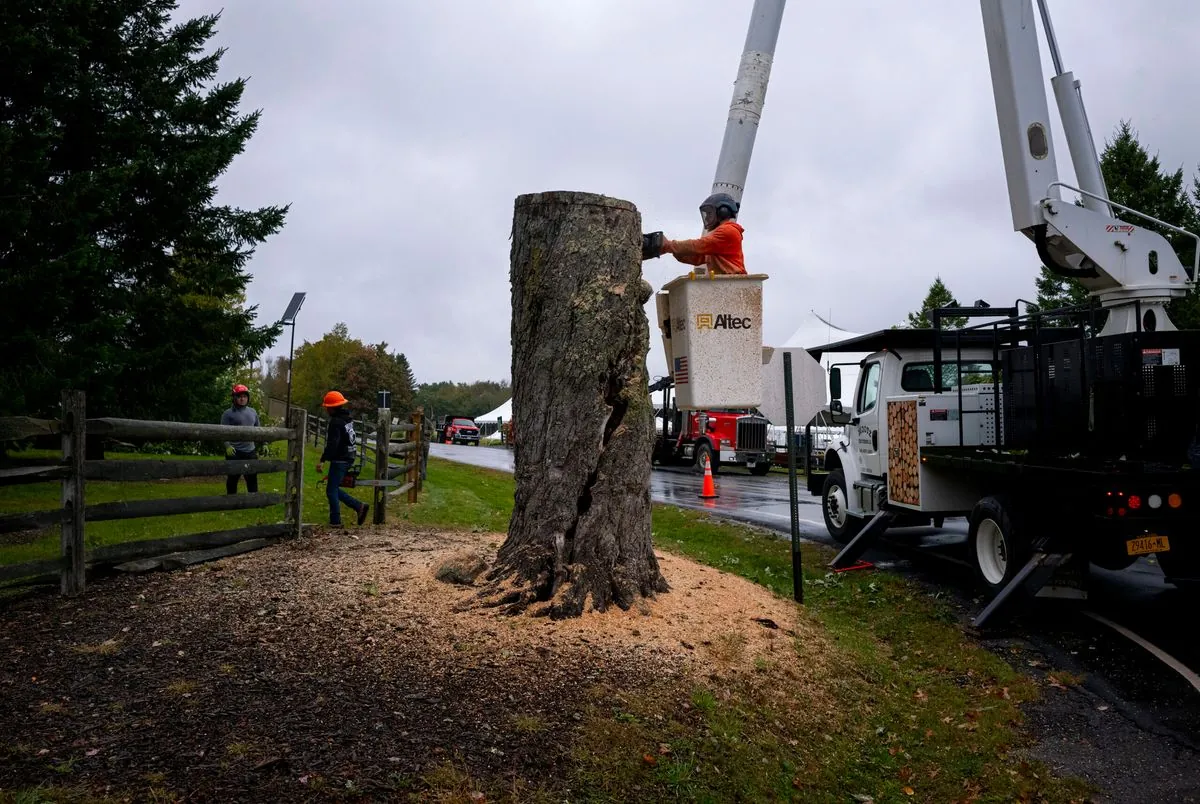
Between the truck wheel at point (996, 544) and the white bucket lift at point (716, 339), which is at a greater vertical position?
the white bucket lift at point (716, 339)

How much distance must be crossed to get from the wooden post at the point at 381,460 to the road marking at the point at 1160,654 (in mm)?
7833

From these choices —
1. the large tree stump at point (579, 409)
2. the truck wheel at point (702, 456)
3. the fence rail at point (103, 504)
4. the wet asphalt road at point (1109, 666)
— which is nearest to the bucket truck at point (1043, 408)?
the wet asphalt road at point (1109, 666)

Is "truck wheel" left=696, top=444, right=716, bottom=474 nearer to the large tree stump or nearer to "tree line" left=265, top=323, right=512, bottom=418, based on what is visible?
the large tree stump

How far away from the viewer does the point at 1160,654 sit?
21.7 ft

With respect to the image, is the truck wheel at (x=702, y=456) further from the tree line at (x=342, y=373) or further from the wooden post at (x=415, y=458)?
the tree line at (x=342, y=373)

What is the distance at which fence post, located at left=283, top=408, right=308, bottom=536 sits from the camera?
938 cm

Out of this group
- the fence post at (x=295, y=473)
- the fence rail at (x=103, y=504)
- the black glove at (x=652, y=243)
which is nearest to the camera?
the black glove at (x=652, y=243)

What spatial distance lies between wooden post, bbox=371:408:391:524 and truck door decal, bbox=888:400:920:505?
616 cm

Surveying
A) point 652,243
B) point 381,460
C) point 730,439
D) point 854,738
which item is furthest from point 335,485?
point 730,439

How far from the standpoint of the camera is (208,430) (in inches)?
317

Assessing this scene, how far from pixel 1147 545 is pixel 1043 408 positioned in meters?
1.68

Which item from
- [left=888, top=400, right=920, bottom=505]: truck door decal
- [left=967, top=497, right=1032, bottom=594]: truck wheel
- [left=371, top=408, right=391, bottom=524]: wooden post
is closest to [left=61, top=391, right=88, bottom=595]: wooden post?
[left=371, top=408, right=391, bottom=524]: wooden post

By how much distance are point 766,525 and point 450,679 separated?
33.9 feet

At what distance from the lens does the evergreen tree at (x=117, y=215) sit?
11.5 metres
